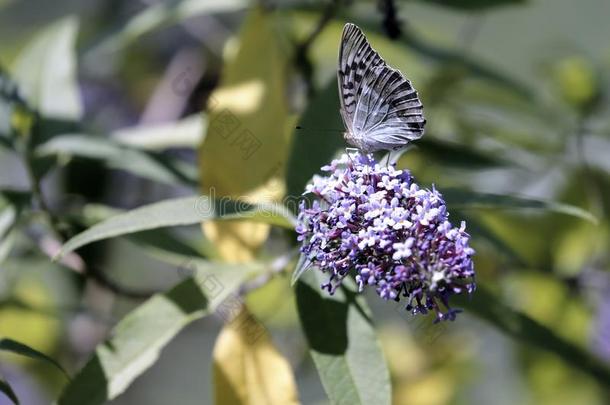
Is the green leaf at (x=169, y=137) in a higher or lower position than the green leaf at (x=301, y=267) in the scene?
lower

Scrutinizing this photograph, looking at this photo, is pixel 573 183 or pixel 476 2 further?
pixel 573 183

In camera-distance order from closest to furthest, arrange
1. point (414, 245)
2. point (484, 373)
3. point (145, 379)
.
A: point (414, 245)
point (484, 373)
point (145, 379)

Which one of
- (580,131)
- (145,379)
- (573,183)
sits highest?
(580,131)

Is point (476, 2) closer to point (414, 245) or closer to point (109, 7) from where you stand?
point (414, 245)

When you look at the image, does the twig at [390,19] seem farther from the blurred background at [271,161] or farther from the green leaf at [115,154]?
the green leaf at [115,154]

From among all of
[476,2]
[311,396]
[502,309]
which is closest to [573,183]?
[476,2]

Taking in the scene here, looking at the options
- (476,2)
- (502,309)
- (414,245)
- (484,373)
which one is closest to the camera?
(414,245)

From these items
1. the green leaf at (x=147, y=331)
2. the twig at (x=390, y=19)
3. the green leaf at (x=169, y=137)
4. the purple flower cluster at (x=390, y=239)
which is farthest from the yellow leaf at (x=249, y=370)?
the twig at (x=390, y=19)

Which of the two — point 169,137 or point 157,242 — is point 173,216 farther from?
point 169,137
